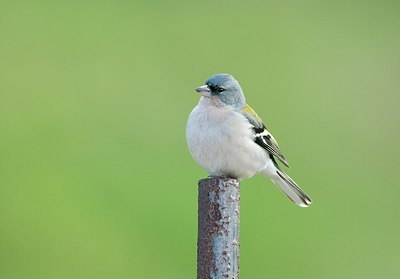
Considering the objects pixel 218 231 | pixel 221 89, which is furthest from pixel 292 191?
pixel 218 231

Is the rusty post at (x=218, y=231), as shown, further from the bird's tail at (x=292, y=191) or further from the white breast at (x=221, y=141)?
the bird's tail at (x=292, y=191)

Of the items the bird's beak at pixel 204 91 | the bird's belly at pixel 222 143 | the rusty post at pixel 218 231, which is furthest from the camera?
the bird's beak at pixel 204 91

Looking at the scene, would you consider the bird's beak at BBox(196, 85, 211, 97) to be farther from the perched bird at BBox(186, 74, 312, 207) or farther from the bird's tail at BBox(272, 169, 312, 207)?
the bird's tail at BBox(272, 169, 312, 207)

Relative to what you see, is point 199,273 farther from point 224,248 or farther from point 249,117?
point 249,117

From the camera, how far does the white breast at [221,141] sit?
3.49m

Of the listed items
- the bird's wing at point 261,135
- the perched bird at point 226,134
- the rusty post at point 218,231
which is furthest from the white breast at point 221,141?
the rusty post at point 218,231

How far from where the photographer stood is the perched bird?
350 cm

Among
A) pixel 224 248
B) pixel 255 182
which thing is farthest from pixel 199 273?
pixel 255 182

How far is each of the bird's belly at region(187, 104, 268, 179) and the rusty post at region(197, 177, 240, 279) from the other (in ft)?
3.17

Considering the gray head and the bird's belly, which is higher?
the gray head

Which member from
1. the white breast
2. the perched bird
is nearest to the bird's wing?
the perched bird

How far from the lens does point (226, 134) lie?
11.7 ft

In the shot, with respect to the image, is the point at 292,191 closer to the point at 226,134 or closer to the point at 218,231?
the point at 226,134

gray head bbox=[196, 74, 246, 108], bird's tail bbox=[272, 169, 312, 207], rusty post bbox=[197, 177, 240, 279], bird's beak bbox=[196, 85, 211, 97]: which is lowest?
rusty post bbox=[197, 177, 240, 279]
